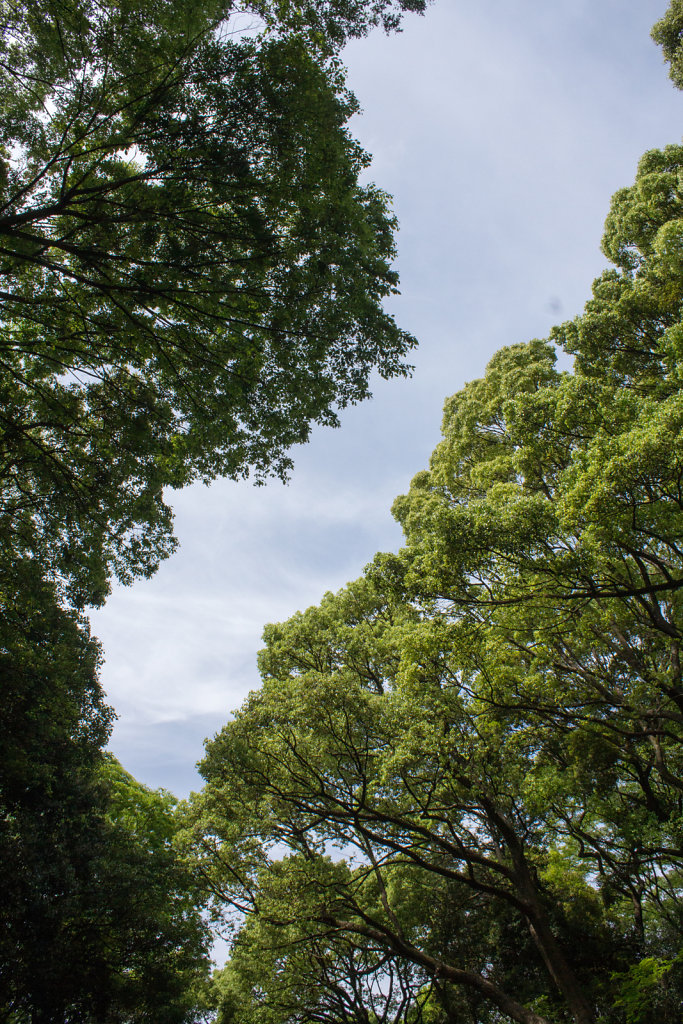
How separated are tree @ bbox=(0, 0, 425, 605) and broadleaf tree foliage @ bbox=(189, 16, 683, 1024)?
312 centimetres

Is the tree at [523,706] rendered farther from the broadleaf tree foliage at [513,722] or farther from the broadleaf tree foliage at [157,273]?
the broadleaf tree foliage at [157,273]

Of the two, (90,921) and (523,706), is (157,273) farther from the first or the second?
(90,921)

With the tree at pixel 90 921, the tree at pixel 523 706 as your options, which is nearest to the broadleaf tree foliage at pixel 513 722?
the tree at pixel 523 706

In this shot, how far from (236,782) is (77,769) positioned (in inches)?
222

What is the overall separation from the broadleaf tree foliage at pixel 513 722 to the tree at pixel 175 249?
3116 millimetres

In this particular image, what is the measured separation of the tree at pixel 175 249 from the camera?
19.5 ft

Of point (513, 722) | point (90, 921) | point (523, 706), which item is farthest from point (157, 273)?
point (90, 921)

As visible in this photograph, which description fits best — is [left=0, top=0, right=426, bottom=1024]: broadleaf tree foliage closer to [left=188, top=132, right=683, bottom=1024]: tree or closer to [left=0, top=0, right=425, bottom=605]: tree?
[left=0, top=0, right=425, bottom=605]: tree

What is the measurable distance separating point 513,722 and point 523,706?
6.00 ft

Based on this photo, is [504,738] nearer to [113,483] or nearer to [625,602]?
[625,602]

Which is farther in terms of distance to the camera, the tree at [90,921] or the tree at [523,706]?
the tree at [90,921]

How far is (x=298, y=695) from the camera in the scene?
9.73 metres

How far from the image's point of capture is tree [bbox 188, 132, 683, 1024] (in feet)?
22.4

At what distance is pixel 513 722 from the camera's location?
9945 millimetres
